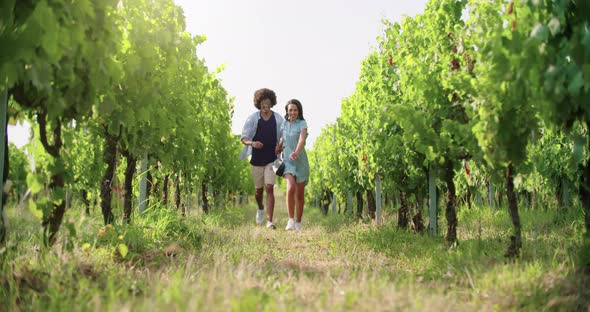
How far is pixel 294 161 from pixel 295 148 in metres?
0.23

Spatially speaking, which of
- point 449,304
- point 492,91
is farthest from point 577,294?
point 492,91

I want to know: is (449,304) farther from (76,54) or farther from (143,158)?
(143,158)

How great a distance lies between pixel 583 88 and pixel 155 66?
12.2ft

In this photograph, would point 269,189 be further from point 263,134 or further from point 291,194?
point 263,134

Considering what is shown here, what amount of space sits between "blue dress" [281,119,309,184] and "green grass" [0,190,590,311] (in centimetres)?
278

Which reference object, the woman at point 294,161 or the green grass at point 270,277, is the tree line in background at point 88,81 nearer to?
the green grass at point 270,277

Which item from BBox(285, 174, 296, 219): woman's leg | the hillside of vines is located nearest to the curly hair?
BBox(285, 174, 296, 219): woman's leg

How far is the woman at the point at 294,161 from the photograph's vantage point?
25.9 ft

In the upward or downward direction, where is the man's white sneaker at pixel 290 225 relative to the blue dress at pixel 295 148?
downward

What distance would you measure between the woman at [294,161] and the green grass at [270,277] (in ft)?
8.59

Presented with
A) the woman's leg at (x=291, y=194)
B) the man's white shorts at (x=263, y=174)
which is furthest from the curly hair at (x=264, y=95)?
the woman's leg at (x=291, y=194)

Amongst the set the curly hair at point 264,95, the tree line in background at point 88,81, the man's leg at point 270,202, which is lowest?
the man's leg at point 270,202

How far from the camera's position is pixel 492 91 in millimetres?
3732

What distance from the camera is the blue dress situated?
Answer: 8001mm
